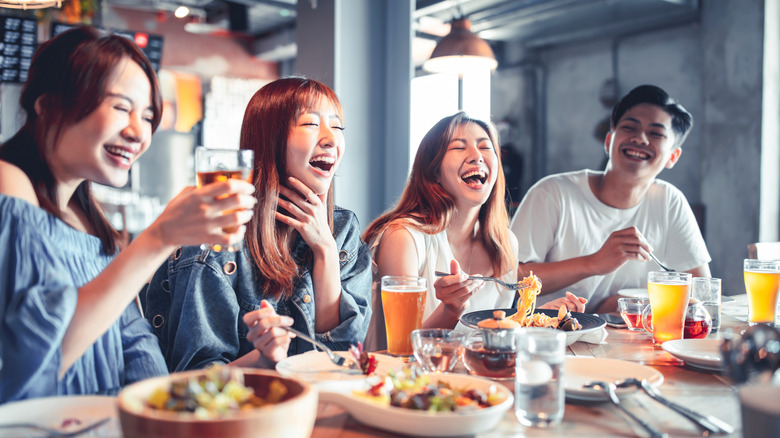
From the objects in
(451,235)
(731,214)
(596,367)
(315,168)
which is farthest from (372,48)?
(731,214)

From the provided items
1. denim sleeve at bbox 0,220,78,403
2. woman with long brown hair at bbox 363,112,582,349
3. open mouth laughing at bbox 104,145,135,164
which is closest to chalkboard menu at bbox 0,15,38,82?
woman with long brown hair at bbox 363,112,582,349

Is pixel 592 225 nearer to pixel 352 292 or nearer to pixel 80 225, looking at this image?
pixel 352 292

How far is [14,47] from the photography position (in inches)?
183

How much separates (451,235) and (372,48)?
144 centimetres

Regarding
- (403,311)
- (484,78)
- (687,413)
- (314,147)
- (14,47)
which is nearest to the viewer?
(687,413)

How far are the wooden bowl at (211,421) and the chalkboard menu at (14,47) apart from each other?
480 cm

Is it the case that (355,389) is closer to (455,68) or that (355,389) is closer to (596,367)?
(596,367)

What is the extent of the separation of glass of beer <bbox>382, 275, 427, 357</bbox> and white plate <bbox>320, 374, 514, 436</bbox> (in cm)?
49

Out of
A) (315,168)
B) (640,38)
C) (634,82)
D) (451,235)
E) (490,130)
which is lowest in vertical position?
(451,235)

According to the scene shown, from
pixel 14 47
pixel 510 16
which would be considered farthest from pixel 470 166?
pixel 510 16

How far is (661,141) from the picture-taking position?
9.29ft

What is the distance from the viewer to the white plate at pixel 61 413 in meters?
0.89

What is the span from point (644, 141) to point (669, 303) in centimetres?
141

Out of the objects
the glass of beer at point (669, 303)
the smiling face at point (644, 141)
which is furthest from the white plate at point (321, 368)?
the smiling face at point (644, 141)
